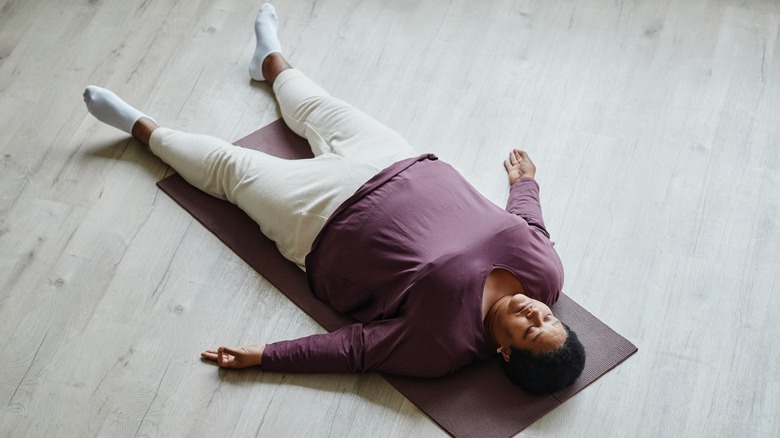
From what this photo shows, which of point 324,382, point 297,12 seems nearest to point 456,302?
point 324,382

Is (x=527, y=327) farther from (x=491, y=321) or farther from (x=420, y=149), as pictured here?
(x=420, y=149)

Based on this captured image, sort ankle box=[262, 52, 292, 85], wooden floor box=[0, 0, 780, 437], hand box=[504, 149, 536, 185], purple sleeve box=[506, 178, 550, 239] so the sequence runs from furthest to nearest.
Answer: ankle box=[262, 52, 292, 85], hand box=[504, 149, 536, 185], purple sleeve box=[506, 178, 550, 239], wooden floor box=[0, 0, 780, 437]

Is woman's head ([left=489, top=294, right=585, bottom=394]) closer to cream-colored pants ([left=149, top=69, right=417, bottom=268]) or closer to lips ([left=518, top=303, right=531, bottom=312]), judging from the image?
lips ([left=518, top=303, right=531, bottom=312])

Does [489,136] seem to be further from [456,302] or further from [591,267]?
[456,302]

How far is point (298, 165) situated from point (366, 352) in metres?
0.59

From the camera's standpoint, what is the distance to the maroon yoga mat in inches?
88.2

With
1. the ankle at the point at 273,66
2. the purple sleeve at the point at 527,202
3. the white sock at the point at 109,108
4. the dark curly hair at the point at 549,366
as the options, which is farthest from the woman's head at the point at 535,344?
the white sock at the point at 109,108

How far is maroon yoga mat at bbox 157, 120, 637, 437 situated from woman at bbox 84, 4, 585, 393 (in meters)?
0.04

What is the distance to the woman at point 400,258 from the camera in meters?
2.21

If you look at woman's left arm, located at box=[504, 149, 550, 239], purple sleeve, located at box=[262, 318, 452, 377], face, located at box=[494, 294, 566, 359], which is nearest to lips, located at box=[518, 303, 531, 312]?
face, located at box=[494, 294, 566, 359]

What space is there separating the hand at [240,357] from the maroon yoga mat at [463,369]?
20cm

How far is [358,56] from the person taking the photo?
3.07 metres

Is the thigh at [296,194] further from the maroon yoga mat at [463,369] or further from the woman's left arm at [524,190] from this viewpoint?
the woman's left arm at [524,190]

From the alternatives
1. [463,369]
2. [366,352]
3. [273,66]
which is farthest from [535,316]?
[273,66]
